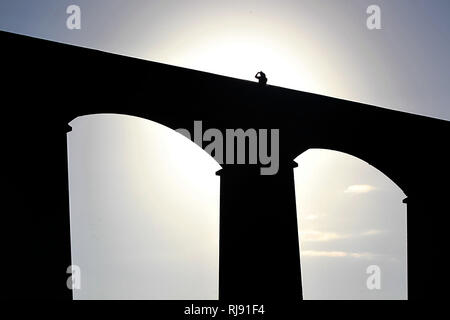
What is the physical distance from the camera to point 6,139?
12.8 meters

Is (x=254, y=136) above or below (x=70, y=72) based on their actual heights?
below

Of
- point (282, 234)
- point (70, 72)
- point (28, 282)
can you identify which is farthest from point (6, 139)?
point (282, 234)

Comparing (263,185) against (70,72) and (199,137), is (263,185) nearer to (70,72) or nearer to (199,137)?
(199,137)

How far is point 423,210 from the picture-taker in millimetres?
19188

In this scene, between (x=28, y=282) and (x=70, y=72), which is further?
(x=70, y=72)
